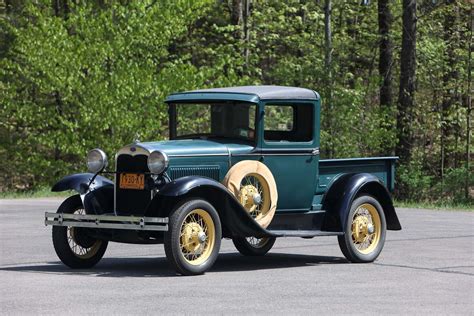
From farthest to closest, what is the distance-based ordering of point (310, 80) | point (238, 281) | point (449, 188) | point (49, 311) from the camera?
point (310, 80) → point (449, 188) → point (238, 281) → point (49, 311)

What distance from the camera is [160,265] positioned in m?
12.6

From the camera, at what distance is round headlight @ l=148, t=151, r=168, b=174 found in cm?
1149

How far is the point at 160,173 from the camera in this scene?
11.6 metres

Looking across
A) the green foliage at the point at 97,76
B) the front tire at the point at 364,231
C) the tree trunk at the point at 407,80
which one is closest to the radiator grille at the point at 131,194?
the front tire at the point at 364,231

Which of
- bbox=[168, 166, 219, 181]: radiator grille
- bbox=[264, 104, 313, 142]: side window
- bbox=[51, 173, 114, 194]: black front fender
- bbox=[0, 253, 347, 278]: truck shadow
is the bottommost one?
bbox=[0, 253, 347, 278]: truck shadow

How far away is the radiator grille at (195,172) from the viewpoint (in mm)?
11859

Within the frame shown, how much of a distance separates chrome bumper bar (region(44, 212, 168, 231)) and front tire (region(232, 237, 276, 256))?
2.45 meters

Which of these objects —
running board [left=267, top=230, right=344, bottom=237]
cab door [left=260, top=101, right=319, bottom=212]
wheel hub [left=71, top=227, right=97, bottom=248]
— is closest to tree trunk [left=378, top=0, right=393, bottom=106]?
cab door [left=260, top=101, right=319, bottom=212]

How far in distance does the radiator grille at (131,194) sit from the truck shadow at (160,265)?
0.66 meters

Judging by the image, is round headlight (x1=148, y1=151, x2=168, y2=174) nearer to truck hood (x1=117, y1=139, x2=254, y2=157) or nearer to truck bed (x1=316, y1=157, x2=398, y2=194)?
truck hood (x1=117, y1=139, x2=254, y2=157)

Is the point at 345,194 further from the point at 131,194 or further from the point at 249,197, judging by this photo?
the point at 131,194

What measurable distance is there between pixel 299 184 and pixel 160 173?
2046 millimetres

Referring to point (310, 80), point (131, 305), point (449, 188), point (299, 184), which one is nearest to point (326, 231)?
point (299, 184)

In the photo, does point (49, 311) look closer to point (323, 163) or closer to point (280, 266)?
point (280, 266)
